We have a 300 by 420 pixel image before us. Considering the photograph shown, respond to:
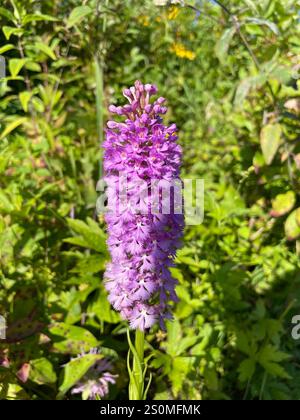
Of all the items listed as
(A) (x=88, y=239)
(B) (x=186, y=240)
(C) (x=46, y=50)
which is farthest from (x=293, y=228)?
(C) (x=46, y=50)

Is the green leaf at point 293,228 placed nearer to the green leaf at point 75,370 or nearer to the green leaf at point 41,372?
the green leaf at point 75,370

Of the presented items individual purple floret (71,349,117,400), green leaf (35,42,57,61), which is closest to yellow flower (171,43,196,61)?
green leaf (35,42,57,61)

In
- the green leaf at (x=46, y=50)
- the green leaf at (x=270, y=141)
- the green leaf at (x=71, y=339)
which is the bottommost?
the green leaf at (x=71, y=339)

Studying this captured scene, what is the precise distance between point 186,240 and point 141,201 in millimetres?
1347

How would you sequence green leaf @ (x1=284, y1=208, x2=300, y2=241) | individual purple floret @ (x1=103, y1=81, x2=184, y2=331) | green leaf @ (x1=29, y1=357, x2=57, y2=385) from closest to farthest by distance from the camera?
individual purple floret @ (x1=103, y1=81, x2=184, y2=331)
green leaf @ (x1=29, y1=357, x2=57, y2=385)
green leaf @ (x1=284, y1=208, x2=300, y2=241)

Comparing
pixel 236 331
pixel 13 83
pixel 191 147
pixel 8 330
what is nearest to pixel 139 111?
pixel 8 330

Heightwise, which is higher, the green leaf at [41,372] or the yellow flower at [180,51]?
the yellow flower at [180,51]

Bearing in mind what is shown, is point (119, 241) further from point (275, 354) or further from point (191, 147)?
point (191, 147)

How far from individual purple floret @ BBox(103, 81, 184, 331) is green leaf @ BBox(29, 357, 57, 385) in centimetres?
63

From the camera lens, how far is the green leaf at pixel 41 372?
1.85 meters

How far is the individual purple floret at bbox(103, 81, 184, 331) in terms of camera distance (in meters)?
1.35

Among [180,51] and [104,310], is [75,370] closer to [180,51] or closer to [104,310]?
[104,310]

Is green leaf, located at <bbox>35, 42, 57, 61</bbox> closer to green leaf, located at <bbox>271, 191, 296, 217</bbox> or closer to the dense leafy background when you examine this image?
the dense leafy background

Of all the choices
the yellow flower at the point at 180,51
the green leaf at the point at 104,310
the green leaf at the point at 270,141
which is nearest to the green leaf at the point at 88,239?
the green leaf at the point at 104,310
